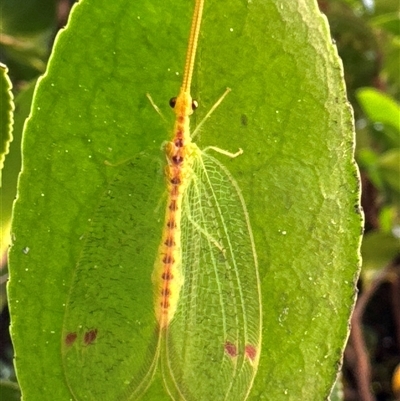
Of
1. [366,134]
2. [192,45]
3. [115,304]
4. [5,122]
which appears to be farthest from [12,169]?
[366,134]

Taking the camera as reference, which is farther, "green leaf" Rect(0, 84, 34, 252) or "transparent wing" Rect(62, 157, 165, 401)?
"green leaf" Rect(0, 84, 34, 252)

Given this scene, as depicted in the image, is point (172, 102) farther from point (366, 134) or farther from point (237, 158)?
point (366, 134)

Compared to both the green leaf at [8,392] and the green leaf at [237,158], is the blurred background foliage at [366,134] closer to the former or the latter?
the green leaf at [8,392]

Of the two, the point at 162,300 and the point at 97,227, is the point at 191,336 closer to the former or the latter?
the point at 162,300

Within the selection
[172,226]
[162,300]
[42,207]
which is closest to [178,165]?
[172,226]

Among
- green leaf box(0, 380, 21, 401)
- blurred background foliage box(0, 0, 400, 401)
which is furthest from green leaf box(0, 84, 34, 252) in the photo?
green leaf box(0, 380, 21, 401)

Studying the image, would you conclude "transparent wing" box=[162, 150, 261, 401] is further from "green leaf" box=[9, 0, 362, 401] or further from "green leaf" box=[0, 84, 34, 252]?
"green leaf" box=[0, 84, 34, 252]
